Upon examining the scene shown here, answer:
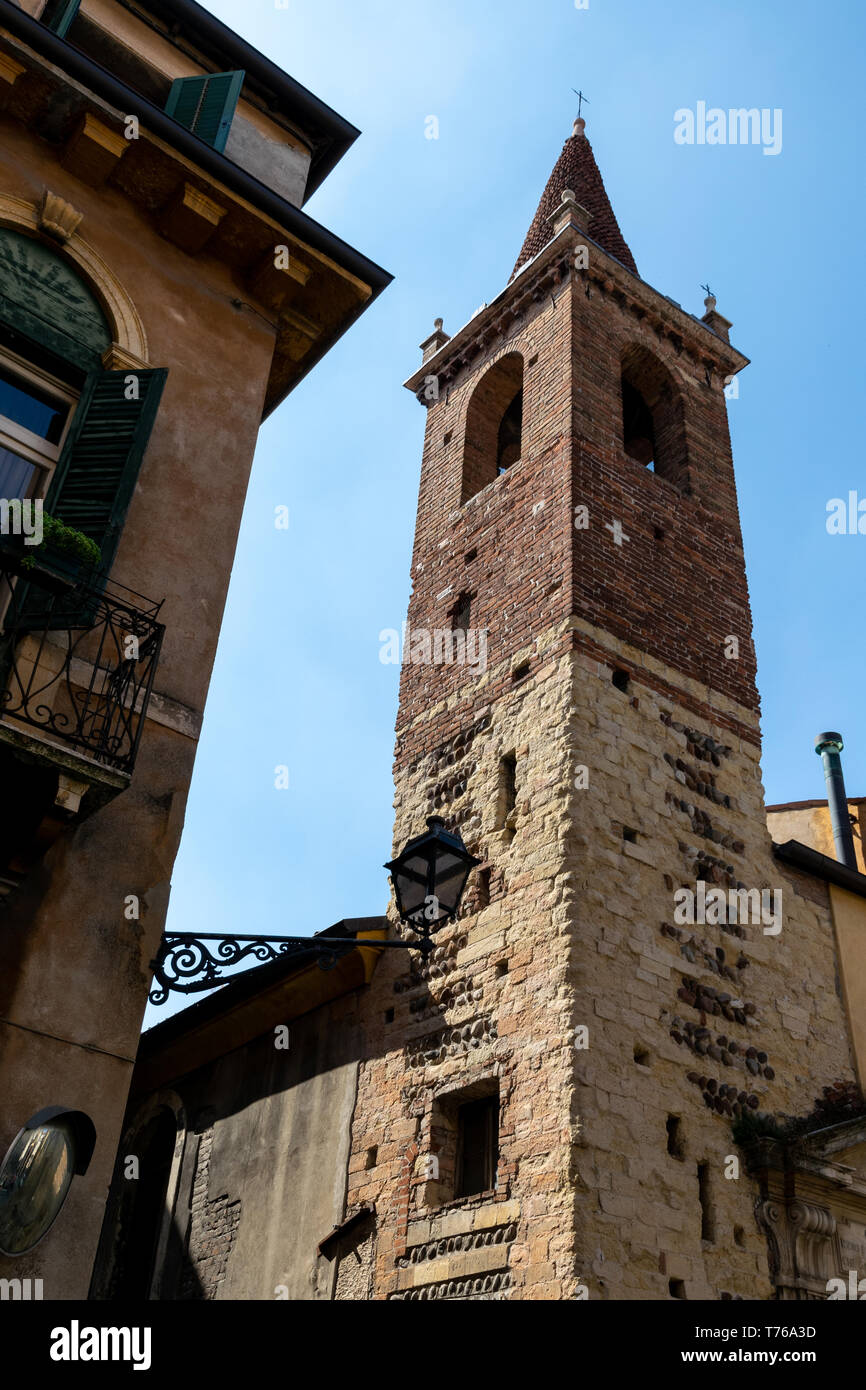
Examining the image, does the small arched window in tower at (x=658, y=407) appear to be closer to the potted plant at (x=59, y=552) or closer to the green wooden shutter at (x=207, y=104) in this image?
the green wooden shutter at (x=207, y=104)

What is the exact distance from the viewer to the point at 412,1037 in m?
10.8

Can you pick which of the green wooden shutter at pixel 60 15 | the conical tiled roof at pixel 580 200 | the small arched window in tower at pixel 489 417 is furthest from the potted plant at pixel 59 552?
the conical tiled roof at pixel 580 200

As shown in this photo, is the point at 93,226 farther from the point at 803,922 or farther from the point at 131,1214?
the point at 131,1214

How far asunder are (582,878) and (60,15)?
A: 7174mm

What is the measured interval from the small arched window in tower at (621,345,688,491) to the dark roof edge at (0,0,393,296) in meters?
7.56

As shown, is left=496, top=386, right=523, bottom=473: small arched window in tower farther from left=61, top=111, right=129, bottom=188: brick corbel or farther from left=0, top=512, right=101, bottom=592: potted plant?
left=0, top=512, right=101, bottom=592: potted plant

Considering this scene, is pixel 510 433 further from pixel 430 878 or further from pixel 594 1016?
pixel 430 878

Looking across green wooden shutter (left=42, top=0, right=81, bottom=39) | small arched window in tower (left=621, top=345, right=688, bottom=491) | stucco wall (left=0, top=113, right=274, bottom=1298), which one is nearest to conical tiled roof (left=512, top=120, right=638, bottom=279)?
small arched window in tower (left=621, top=345, right=688, bottom=491)

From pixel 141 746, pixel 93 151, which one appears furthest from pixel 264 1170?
pixel 93 151

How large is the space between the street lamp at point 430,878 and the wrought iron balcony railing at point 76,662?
147 cm

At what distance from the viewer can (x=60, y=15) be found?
7926 mm
